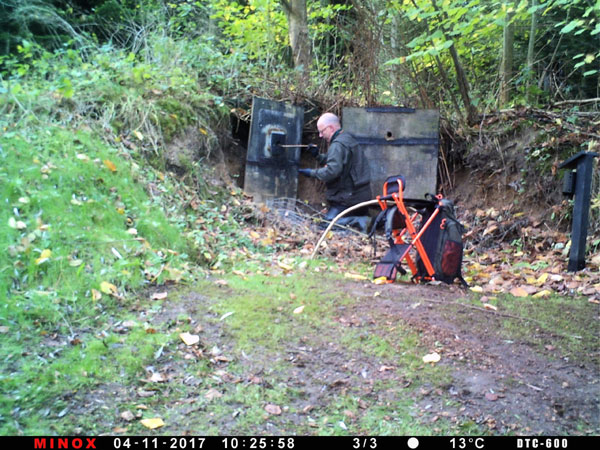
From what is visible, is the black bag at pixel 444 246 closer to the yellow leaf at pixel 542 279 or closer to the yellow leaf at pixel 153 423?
the yellow leaf at pixel 542 279

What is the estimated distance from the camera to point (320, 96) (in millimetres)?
10031

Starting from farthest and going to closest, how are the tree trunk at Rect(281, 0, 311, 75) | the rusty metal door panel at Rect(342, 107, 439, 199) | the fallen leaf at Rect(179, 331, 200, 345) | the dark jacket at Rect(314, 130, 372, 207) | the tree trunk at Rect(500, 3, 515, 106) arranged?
the tree trunk at Rect(281, 0, 311, 75), the tree trunk at Rect(500, 3, 515, 106), the rusty metal door panel at Rect(342, 107, 439, 199), the dark jacket at Rect(314, 130, 372, 207), the fallen leaf at Rect(179, 331, 200, 345)

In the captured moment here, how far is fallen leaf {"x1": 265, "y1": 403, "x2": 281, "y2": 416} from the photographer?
323 cm

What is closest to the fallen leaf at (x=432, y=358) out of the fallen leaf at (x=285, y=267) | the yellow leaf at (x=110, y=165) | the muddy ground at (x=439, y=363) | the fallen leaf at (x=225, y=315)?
the muddy ground at (x=439, y=363)

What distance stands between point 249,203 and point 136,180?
2.05 meters

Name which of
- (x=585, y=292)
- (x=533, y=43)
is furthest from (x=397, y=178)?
(x=533, y=43)

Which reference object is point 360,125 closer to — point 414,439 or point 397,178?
point 397,178

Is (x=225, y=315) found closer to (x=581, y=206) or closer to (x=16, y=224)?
(x=16, y=224)

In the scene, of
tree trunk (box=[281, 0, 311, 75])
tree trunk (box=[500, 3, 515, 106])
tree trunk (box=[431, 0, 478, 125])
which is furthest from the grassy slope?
tree trunk (box=[500, 3, 515, 106])

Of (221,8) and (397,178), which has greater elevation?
(221,8)

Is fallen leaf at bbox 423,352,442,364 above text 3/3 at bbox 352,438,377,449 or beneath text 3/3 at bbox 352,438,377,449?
above

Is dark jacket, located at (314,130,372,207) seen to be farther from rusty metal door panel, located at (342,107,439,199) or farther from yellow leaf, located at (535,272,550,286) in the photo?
yellow leaf, located at (535,272,550,286)

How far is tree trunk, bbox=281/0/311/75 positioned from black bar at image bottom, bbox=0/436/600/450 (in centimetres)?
879

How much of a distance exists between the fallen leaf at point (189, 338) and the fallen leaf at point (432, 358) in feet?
5.40
